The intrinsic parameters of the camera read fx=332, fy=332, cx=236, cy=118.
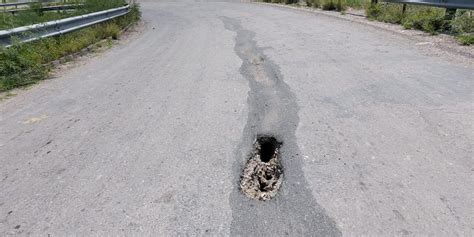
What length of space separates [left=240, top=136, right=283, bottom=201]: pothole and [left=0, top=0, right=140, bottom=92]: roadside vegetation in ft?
14.8

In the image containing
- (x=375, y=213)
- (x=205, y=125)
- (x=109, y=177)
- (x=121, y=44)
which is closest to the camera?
(x=375, y=213)

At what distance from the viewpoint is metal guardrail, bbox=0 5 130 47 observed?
5949mm

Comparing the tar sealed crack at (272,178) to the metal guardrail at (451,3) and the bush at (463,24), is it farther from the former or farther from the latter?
the metal guardrail at (451,3)

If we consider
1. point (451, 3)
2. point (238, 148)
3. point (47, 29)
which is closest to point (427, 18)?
point (451, 3)

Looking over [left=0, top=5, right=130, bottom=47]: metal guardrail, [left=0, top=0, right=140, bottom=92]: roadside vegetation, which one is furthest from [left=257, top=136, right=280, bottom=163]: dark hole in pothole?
[left=0, top=5, right=130, bottom=47]: metal guardrail

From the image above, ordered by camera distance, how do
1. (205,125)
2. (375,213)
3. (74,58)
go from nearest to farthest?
(375,213)
(205,125)
(74,58)

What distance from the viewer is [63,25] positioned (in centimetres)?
773

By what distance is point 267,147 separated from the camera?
11.6 ft

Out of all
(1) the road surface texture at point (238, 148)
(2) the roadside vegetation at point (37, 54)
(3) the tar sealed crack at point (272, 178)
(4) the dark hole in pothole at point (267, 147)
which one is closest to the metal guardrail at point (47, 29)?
(2) the roadside vegetation at point (37, 54)

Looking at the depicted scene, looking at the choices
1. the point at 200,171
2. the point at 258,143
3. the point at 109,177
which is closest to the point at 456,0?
the point at 258,143

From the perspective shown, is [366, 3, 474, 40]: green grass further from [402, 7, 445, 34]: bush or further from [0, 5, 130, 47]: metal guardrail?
[0, 5, 130, 47]: metal guardrail

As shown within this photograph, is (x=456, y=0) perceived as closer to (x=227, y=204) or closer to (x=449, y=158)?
(x=449, y=158)

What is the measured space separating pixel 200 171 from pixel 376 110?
2.53 m

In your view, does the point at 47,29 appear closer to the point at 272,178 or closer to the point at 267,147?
the point at 267,147
